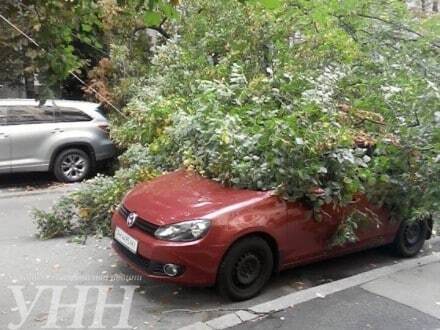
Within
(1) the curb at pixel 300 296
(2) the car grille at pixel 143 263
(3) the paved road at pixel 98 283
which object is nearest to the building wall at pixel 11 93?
(3) the paved road at pixel 98 283

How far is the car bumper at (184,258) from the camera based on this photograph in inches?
197

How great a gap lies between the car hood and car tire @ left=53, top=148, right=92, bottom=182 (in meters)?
5.49

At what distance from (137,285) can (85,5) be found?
2749mm

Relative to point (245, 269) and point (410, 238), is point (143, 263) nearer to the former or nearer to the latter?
point (245, 269)

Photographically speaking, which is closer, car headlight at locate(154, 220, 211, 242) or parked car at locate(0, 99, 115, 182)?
car headlight at locate(154, 220, 211, 242)

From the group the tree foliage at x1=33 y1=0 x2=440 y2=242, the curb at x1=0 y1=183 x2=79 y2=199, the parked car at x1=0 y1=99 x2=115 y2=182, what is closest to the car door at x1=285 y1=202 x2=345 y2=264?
the tree foliage at x1=33 y1=0 x2=440 y2=242

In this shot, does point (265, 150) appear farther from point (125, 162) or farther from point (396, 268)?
point (125, 162)

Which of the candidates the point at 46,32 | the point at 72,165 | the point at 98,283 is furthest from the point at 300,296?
the point at 72,165

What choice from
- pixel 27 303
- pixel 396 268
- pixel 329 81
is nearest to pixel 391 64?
pixel 329 81

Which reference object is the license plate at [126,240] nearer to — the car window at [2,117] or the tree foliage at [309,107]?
the tree foliage at [309,107]

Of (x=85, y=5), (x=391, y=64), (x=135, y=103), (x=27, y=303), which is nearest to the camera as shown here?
(x=85, y=5)

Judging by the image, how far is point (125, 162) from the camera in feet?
27.2

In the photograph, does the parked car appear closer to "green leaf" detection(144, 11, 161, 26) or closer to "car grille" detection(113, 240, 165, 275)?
"car grille" detection(113, 240, 165, 275)

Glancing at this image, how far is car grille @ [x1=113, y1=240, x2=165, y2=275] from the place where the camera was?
5113mm
